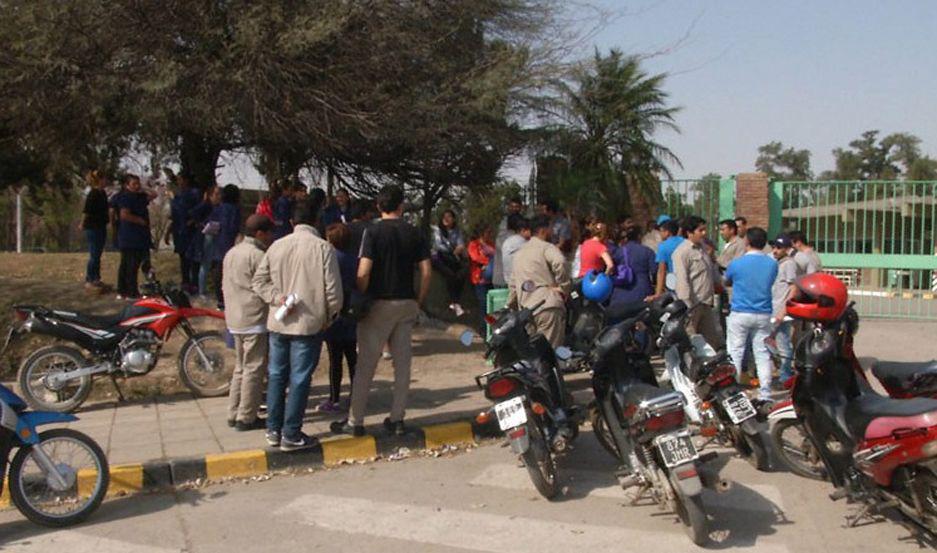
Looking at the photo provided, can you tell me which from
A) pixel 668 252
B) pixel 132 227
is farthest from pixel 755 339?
pixel 132 227

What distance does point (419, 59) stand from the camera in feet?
39.0

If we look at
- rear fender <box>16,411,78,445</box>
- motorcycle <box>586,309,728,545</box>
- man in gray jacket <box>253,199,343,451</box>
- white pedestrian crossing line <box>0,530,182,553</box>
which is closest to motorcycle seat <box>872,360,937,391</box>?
motorcycle <box>586,309,728,545</box>

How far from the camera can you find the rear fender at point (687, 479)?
16.8 feet

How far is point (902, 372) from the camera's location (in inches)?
238

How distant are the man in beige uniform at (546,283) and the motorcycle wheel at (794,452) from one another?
235 cm

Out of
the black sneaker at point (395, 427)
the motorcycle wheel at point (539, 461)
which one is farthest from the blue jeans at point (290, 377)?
the motorcycle wheel at point (539, 461)

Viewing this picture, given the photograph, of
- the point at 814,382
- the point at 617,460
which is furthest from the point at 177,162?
the point at 814,382

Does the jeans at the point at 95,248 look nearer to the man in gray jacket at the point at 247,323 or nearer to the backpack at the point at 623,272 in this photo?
the man in gray jacket at the point at 247,323

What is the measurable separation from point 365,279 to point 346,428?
130 centimetres

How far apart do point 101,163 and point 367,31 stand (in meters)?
5.14

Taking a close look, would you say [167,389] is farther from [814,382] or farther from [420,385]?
[814,382]

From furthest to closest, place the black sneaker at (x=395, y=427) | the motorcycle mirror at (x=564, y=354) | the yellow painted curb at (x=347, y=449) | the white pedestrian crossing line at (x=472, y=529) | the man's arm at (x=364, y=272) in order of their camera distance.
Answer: the black sneaker at (x=395, y=427), the yellow painted curb at (x=347, y=449), the man's arm at (x=364, y=272), the motorcycle mirror at (x=564, y=354), the white pedestrian crossing line at (x=472, y=529)

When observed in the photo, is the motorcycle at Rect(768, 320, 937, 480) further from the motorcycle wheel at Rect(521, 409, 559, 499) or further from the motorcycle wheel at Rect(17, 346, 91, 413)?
the motorcycle wheel at Rect(17, 346, 91, 413)

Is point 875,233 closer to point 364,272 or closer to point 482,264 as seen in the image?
point 482,264
